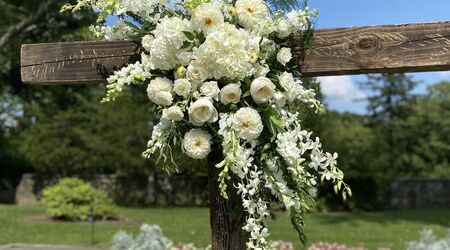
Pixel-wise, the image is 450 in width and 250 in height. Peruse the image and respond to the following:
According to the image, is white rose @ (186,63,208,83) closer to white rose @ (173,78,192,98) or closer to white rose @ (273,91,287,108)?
white rose @ (173,78,192,98)

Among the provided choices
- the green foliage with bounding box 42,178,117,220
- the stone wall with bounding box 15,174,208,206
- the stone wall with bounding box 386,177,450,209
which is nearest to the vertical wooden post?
the green foliage with bounding box 42,178,117,220

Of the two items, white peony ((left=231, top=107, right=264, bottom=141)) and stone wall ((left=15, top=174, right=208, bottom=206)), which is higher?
stone wall ((left=15, top=174, right=208, bottom=206))

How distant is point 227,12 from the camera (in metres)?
2.24

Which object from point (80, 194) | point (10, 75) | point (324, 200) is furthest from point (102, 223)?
point (10, 75)

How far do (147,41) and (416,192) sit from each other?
61.0 feet

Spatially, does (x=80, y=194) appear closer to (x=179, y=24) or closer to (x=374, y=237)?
(x=374, y=237)

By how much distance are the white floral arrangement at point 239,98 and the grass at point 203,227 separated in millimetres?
7774

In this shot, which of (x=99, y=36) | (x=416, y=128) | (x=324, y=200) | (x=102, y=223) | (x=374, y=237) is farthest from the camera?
(x=416, y=128)

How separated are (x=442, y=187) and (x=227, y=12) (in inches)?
738

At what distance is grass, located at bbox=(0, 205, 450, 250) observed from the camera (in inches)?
425

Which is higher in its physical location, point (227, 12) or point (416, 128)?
point (416, 128)

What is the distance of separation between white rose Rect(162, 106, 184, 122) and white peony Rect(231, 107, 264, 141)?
192 mm

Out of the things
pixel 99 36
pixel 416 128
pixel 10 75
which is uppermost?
pixel 10 75

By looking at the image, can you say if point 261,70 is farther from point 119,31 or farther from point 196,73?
point 119,31
